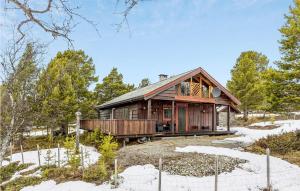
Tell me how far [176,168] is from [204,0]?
6172mm

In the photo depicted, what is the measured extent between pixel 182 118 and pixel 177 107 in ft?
3.37

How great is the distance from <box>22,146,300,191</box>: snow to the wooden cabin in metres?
7.60

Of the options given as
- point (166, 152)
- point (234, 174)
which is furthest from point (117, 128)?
point (234, 174)

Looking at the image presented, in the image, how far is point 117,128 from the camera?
16.2 meters

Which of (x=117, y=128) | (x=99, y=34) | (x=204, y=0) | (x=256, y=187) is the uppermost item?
(x=204, y=0)

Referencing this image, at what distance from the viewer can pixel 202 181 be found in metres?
8.62

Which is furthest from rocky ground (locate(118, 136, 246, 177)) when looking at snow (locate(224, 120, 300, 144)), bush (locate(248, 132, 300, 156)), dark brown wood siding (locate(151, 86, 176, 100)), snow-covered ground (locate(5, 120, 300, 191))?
snow (locate(224, 120, 300, 144))

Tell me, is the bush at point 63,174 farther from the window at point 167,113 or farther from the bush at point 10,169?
the window at point 167,113

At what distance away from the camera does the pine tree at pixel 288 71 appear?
650 inches

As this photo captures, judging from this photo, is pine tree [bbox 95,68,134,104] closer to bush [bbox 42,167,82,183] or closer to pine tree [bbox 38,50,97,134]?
pine tree [bbox 38,50,97,134]

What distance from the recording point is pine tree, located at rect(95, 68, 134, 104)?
113ft

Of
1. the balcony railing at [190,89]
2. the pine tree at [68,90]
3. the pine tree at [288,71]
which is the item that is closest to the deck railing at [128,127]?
the balcony railing at [190,89]

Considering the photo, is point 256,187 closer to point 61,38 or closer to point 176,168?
point 176,168

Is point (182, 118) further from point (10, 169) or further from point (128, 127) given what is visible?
point (10, 169)
